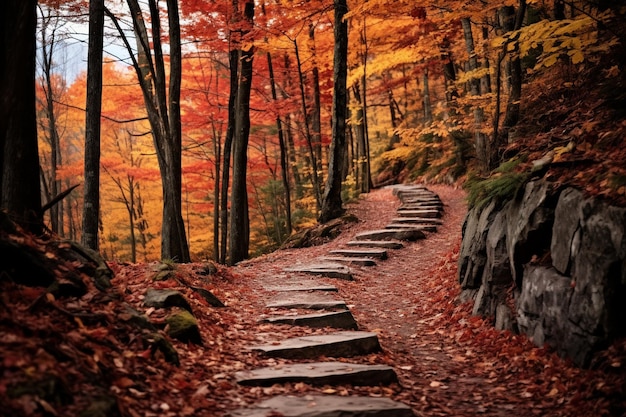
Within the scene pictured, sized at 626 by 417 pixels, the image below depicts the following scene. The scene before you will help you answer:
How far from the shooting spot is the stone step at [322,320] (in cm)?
561

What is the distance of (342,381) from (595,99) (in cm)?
516

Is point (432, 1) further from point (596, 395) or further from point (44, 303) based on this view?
point (44, 303)

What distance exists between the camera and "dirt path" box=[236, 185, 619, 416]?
150 inches

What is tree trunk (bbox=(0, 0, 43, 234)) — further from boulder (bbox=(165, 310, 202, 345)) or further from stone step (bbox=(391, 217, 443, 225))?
stone step (bbox=(391, 217, 443, 225))

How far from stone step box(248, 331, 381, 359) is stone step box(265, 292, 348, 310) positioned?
1.02 m

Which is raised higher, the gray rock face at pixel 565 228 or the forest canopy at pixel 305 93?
the forest canopy at pixel 305 93

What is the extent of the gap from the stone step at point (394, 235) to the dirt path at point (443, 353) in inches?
51.3

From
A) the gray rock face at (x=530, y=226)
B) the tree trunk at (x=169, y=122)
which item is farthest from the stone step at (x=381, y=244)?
the gray rock face at (x=530, y=226)

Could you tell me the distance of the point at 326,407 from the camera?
3387mm

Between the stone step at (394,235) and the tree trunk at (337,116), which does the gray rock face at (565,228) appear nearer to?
the stone step at (394,235)

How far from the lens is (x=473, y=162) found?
17.4 meters

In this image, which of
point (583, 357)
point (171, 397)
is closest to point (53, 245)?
point (171, 397)

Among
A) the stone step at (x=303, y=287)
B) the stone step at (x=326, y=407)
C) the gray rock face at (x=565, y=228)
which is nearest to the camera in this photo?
the stone step at (x=326, y=407)

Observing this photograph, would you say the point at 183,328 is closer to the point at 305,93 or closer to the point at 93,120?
the point at 93,120
